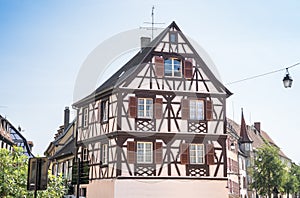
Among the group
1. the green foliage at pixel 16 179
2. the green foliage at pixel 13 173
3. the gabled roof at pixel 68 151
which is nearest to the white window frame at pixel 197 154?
the gabled roof at pixel 68 151

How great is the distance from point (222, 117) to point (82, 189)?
10.3 m

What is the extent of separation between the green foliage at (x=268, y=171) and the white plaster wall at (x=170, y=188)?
18.8m

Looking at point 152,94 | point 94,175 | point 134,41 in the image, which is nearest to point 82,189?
point 94,175

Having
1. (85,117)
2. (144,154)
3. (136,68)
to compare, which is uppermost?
(136,68)

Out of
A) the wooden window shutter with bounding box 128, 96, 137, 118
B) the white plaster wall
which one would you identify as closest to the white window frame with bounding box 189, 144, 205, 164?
the white plaster wall

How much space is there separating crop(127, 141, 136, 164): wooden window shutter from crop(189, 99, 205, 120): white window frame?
4.11 meters

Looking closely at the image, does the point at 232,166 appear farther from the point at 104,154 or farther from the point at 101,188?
the point at 101,188

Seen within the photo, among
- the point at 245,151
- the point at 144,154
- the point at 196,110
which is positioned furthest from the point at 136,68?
the point at 245,151

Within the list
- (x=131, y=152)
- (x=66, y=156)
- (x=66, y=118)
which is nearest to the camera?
(x=131, y=152)

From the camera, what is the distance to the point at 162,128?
26547 mm

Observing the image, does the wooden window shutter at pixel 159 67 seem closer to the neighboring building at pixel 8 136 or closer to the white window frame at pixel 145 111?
the white window frame at pixel 145 111

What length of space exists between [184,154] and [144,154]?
2362mm

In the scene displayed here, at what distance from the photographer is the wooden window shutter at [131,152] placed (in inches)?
1005

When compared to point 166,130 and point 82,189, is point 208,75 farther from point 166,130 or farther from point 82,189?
point 82,189
